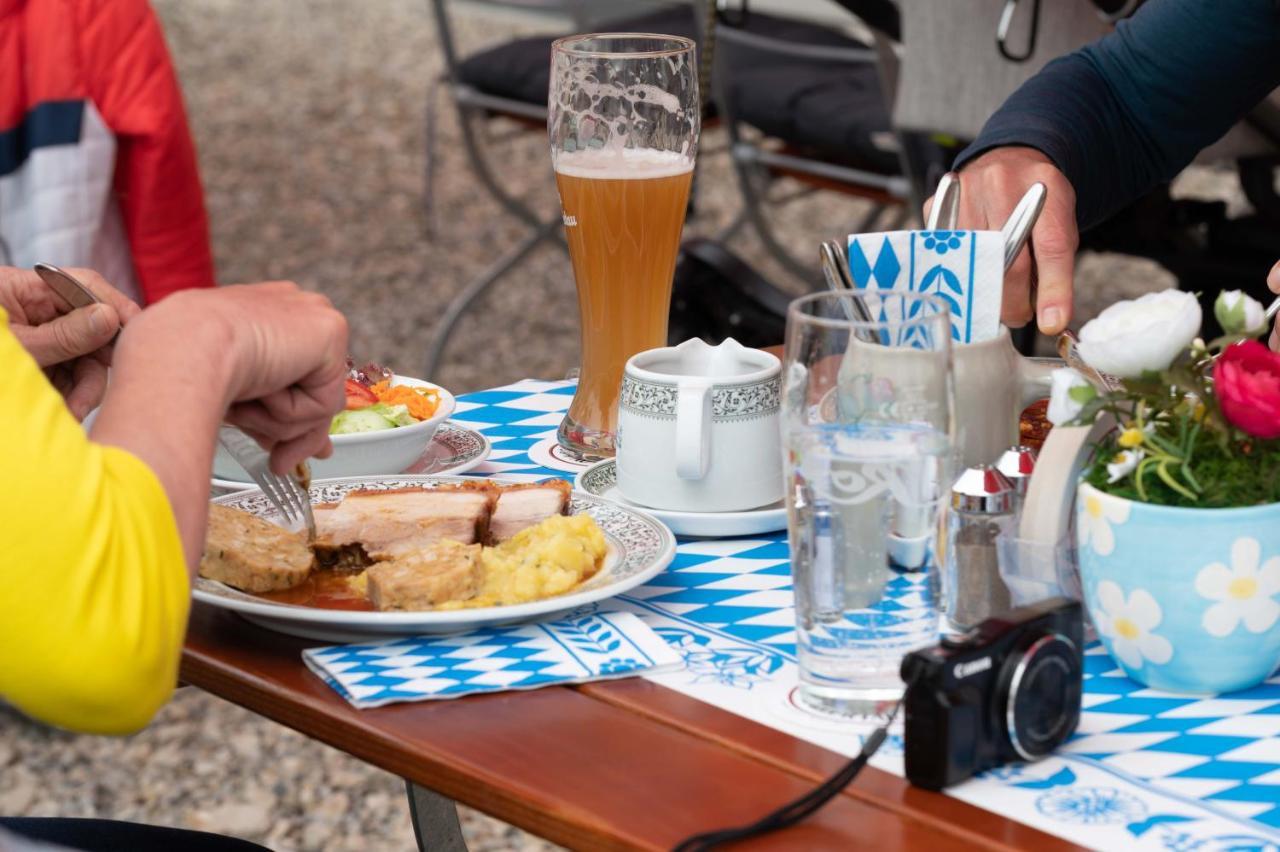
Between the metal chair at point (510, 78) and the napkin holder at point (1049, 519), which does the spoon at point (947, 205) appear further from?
the metal chair at point (510, 78)

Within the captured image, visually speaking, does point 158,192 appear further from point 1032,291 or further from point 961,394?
point 961,394

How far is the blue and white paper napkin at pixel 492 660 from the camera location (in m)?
0.87

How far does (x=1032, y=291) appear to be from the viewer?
1320 millimetres

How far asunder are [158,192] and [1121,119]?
156cm

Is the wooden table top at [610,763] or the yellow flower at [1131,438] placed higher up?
the yellow flower at [1131,438]

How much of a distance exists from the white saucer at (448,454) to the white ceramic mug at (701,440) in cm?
16

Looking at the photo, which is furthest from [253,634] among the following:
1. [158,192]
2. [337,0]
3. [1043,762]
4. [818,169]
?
[337,0]

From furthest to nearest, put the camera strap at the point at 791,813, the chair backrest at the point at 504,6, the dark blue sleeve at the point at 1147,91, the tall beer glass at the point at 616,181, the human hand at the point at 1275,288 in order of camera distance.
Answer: the chair backrest at the point at 504,6 < the dark blue sleeve at the point at 1147,91 < the tall beer glass at the point at 616,181 < the human hand at the point at 1275,288 < the camera strap at the point at 791,813

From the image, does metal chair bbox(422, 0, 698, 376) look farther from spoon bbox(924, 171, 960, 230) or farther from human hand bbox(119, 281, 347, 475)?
human hand bbox(119, 281, 347, 475)

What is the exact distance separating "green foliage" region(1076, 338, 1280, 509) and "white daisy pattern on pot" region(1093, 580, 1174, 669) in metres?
0.05

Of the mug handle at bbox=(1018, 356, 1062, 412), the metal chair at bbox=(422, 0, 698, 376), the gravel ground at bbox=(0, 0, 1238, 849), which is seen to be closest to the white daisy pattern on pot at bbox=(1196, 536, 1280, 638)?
the mug handle at bbox=(1018, 356, 1062, 412)

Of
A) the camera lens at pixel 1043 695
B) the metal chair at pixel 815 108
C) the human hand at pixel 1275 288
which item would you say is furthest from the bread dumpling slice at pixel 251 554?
the metal chair at pixel 815 108

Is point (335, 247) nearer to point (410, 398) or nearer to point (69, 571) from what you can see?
point (410, 398)

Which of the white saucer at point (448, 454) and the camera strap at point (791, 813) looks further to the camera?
the white saucer at point (448, 454)
